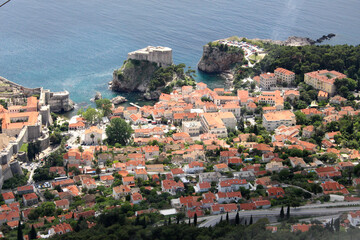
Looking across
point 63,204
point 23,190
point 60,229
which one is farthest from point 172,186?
point 23,190

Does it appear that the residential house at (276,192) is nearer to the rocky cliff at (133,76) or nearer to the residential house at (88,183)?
the residential house at (88,183)

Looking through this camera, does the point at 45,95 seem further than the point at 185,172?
Yes

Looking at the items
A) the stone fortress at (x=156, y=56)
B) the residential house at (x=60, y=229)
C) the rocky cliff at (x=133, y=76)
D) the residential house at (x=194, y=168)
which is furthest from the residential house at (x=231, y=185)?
the stone fortress at (x=156, y=56)

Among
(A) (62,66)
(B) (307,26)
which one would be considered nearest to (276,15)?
(B) (307,26)

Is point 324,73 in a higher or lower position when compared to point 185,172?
higher

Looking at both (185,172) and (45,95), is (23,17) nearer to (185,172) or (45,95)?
(45,95)

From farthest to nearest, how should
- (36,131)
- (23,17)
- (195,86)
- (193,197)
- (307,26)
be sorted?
(23,17), (307,26), (195,86), (36,131), (193,197)
